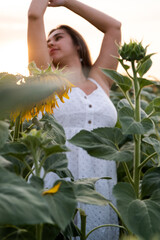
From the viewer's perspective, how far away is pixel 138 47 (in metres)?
0.71

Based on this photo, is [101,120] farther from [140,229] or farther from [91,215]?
[140,229]

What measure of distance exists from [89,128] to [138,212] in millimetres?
1026

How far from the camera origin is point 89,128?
1.54 metres

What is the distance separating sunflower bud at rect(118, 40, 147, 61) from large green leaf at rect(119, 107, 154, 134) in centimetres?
11

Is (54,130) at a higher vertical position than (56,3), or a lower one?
lower

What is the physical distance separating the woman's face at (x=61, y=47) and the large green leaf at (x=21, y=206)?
1589mm

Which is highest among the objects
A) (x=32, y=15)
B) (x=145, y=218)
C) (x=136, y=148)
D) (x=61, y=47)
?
(x=32, y=15)

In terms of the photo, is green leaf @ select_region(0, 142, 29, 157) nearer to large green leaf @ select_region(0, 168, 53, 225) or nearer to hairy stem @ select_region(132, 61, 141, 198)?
large green leaf @ select_region(0, 168, 53, 225)

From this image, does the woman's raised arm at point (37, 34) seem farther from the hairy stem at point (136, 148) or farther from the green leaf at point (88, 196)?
the green leaf at point (88, 196)

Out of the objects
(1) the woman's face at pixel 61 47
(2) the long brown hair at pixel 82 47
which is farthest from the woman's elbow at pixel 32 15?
(2) the long brown hair at pixel 82 47

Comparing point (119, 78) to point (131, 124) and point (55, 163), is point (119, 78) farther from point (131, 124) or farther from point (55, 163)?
point (55, 163)

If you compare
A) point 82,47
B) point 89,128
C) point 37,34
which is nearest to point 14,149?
point 89,128

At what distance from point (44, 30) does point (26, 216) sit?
1591 millimetres

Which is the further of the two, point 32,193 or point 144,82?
point 144,82
